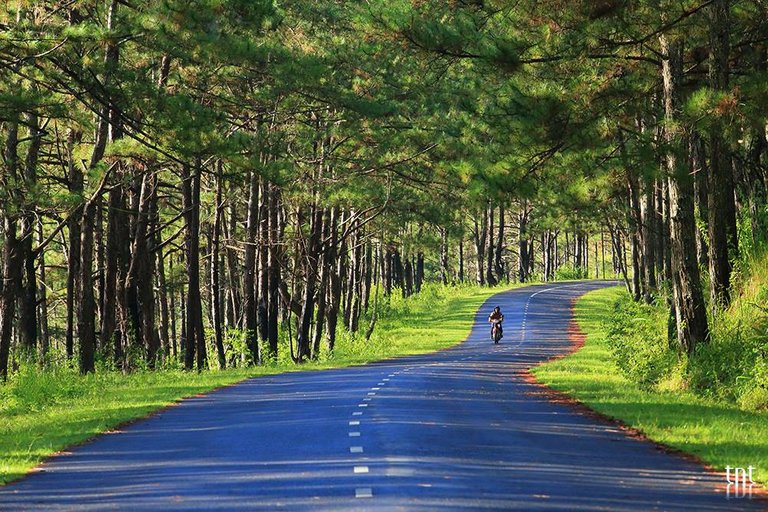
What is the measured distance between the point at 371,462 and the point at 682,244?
1283 centimetres

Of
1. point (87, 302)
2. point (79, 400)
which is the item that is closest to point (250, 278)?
point (87, 302)

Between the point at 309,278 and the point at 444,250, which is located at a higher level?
the point at 444,250

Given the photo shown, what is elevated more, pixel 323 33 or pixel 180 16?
pixel 323 33

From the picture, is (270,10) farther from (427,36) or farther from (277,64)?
(427,36)

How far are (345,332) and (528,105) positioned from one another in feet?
148

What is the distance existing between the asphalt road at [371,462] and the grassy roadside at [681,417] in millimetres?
511

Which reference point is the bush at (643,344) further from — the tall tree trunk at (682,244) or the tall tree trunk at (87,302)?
the tall tree trunk at (87,302)

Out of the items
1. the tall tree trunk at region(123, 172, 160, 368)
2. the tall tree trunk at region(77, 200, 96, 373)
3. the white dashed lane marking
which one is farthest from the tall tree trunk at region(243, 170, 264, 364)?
the white dashed lane marking

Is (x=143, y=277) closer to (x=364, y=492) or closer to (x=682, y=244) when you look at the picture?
(x=682, y=244)

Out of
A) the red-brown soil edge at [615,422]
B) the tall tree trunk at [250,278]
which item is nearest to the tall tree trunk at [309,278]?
the tall tree trunk at [250,278]

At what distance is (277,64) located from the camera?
3033cm

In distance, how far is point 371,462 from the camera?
13.8 metres

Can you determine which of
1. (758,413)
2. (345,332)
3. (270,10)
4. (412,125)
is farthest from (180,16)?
(345,332)

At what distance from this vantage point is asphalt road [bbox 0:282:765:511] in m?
11.5
